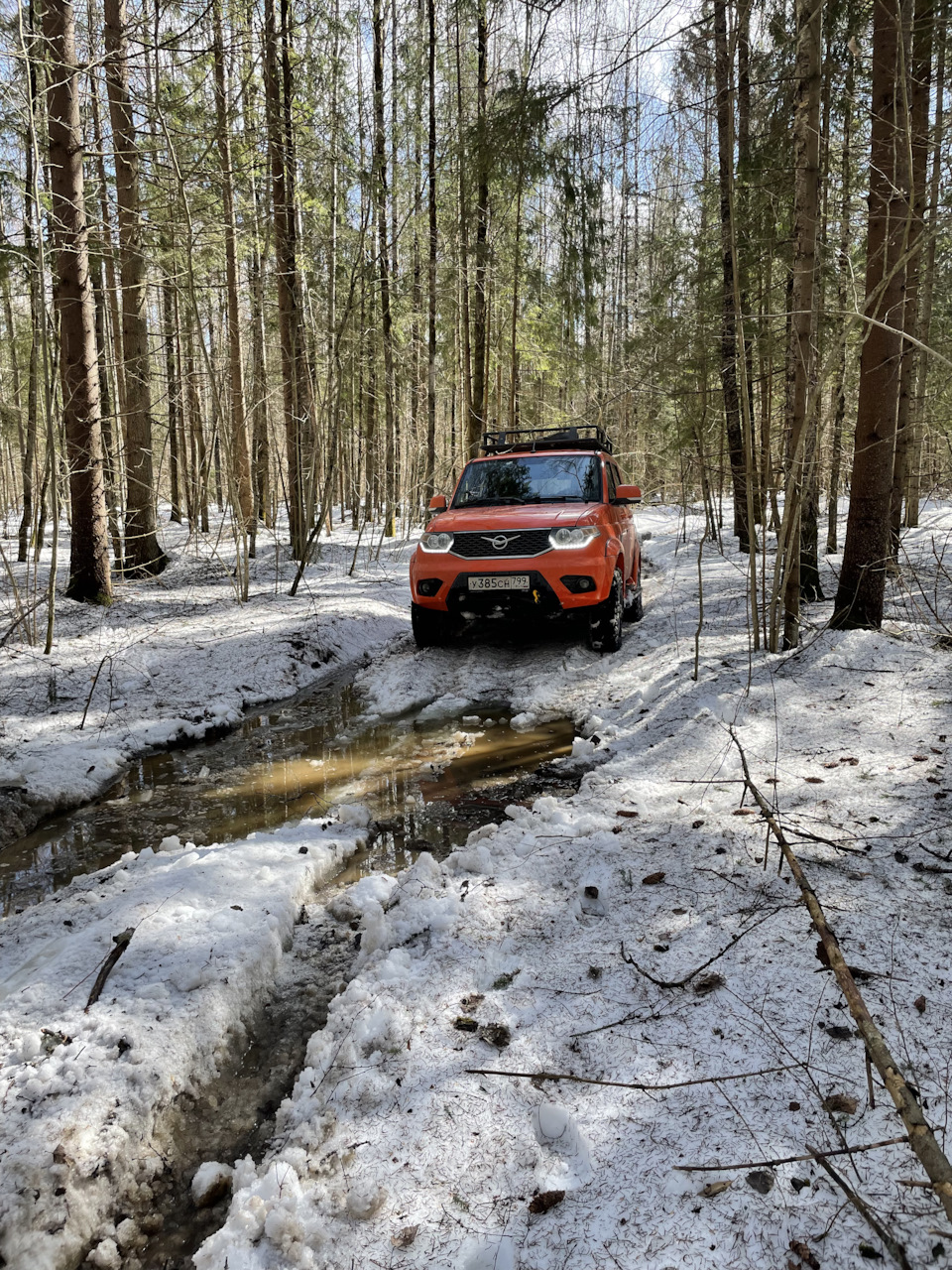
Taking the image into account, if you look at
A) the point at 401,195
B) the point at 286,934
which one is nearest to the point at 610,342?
the point at 401,195

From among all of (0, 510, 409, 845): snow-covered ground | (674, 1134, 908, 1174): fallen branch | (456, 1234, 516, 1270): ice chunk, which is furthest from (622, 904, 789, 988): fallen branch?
(0, 510, 409, 845): snow-covered ground

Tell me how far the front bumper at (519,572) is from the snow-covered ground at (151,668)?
5.82 ft

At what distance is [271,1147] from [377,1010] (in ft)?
1.65

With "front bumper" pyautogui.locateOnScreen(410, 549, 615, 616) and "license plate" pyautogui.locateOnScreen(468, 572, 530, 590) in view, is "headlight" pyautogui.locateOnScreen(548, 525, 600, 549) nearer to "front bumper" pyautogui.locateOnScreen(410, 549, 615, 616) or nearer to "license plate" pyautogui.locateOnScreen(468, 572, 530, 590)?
"front bumper" pyautogui.locateOnScreen(410, 549, 615, 616)

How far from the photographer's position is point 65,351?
8.37 meters

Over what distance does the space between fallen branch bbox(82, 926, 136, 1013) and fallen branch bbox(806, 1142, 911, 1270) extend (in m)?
2.27

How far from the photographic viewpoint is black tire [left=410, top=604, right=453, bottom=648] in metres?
7.44

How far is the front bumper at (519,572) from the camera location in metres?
6.59

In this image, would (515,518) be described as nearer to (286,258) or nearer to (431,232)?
(286,258)

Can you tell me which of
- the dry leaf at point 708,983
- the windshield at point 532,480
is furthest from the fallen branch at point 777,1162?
the windshield at point 532,480

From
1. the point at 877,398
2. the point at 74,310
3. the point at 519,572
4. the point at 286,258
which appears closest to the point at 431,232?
the point at 286,258

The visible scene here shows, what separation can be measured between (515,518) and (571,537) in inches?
22.9

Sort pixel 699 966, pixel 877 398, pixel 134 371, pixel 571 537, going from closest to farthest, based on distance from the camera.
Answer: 1. pixel 699 966
2. pixel 877 398
3. pixel 571 537
4. pixel 134 371

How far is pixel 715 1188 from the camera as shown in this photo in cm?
169
